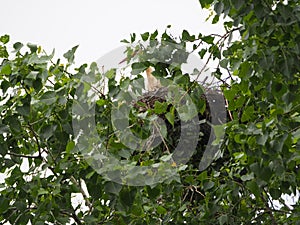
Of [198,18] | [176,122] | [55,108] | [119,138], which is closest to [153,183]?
[119,138]

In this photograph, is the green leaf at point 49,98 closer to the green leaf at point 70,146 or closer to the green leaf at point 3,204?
the green leaf at point 70,146

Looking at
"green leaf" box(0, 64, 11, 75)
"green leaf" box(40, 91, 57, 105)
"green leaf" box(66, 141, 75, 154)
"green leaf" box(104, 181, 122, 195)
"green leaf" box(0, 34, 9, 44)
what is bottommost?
"green leaf" box(104, 181, 122, 195)

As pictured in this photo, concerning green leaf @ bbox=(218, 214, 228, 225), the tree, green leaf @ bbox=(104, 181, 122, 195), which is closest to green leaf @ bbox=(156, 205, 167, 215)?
the tree

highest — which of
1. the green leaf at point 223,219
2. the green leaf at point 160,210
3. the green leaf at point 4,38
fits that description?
the green leaf at point 4,38

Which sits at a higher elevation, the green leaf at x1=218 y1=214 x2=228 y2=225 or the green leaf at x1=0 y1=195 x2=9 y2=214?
the green leaf at x1=0 y1=195 x2=9 y2=214

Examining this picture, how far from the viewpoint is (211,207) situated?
116cm

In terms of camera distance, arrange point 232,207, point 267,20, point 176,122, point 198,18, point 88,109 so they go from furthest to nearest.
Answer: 1. point 198,18
2. point 176,122
3. point 232,207
4. point 88,109
5. point 267,20

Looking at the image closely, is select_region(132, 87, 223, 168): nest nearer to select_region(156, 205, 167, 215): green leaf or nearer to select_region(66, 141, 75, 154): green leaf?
select_region(156, 205, 167, 215): green leaf

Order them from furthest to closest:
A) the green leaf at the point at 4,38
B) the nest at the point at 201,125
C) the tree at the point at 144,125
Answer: the nest at the point at 201,125 → the green leaf at the point at 4,38 → the tree at the point at 144,125

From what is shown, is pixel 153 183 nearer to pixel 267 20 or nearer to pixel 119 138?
pixel 119 138

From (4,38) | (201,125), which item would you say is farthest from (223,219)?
(201,125)

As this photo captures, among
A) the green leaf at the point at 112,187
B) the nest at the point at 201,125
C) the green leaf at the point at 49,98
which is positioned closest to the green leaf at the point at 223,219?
the green leaf at the point at 112,187

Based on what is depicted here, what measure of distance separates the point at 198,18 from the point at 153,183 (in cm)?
156

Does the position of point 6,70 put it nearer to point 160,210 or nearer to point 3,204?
point 3,204
